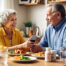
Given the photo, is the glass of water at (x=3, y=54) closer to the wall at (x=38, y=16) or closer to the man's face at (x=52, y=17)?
the man's face at (x=52, y=17)

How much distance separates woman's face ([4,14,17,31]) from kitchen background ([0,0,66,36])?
1457 millimetres

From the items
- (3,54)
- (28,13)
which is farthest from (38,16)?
(3,54)

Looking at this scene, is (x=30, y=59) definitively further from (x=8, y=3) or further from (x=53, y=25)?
A: (x=8, y=3)

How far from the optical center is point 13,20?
3312 millimetres

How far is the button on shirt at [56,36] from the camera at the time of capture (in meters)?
2.93

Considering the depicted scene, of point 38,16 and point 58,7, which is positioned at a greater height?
point 58,7

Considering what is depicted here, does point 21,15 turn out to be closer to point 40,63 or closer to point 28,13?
point 28,13

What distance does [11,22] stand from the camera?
10.8ft

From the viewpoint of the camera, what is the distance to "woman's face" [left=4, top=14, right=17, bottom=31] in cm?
329

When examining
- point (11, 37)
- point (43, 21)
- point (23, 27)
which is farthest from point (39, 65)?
point (23, 27)

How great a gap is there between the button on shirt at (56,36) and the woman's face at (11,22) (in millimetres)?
502

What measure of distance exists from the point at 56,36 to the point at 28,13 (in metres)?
2.24

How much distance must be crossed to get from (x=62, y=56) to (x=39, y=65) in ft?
0.96

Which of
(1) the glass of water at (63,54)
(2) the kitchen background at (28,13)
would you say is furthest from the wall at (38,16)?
(1) the glass of water at (63,54)
